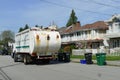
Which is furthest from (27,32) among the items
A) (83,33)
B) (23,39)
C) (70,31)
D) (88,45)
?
(70,31)

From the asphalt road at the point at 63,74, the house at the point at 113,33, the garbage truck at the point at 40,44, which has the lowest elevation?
the asphalt road at the point at 63,74

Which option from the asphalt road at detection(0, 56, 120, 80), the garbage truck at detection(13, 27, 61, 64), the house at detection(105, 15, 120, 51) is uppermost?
the house at detection(105, 15, 120, 51)

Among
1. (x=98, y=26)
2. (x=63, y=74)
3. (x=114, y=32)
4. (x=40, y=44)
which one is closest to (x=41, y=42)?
(x=40, y=44)

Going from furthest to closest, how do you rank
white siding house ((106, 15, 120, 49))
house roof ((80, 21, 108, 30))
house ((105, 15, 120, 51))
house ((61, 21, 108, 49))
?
house ((61, 21, 108, 49)), house roof ((80, 21, 108, 30)), white siding house ((106, 15, 120, 49)), house ((105, 15, 120, 51))

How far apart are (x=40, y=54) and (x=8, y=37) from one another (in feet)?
339

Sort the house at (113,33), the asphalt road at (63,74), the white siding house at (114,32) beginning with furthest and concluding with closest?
the white siding house at (114,32)
the house at (113,33)
the asphalt road at (63,74)

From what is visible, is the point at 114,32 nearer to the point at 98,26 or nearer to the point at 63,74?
the point at 98,26

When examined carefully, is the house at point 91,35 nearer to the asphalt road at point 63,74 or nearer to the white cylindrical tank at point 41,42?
the white cylindrical tank at point 41,42

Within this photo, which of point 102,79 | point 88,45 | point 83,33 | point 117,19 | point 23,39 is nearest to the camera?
point 102,79

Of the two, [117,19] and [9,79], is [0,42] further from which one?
[9,79]

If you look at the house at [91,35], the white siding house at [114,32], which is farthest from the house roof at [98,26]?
the white siding house at [114,32]

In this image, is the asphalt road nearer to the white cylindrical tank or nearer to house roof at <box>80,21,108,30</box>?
the white cylindrical tank

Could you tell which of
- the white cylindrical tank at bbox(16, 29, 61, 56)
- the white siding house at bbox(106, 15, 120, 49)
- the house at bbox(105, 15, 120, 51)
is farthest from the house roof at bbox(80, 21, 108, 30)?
the white cylindrical tank at bbox(16, 29, 61, 56)

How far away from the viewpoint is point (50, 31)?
A: 29906mm
